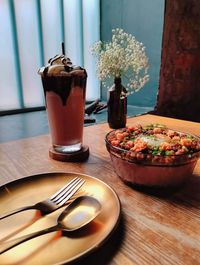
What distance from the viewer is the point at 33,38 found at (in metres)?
3.23

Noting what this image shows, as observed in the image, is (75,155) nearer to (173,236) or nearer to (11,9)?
(173,236)

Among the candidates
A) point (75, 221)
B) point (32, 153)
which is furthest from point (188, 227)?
point (32, 153)

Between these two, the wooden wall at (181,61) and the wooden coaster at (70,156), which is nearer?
the wooden coaster at (70,156)

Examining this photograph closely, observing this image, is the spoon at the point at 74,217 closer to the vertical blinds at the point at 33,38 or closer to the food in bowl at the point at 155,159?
the food in bowl at the point at 155,159

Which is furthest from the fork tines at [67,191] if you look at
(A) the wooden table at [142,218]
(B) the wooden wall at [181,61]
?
(B) the wooden wall at [181,61]

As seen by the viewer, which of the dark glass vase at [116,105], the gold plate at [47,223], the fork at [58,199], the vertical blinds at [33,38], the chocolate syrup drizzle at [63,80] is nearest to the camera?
the gold plate at [47,223]

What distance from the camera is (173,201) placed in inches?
21.6

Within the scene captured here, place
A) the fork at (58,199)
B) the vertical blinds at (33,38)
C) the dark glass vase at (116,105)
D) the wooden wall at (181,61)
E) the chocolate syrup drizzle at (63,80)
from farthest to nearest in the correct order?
the vertical blinds at (33,38) < the wooden wall at (181,61) < the dark glass vase at (116,105) < the chocolate syrup drizzle at (63,80) < the fork at (58,199)

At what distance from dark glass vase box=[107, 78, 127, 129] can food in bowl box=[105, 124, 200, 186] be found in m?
0.62

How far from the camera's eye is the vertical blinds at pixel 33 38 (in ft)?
9.94

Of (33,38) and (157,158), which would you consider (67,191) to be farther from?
(33,38)

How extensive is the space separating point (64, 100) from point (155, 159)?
37 cm

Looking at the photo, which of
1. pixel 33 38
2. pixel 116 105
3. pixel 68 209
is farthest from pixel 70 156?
pixel 33 38

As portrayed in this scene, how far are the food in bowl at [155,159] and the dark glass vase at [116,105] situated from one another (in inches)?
24.3
